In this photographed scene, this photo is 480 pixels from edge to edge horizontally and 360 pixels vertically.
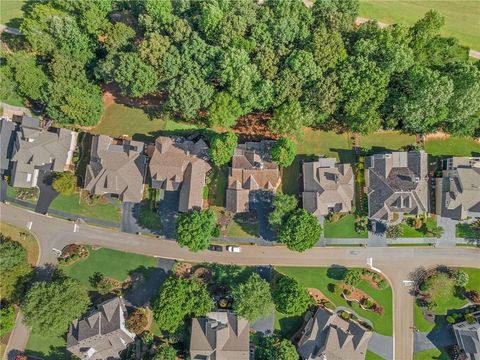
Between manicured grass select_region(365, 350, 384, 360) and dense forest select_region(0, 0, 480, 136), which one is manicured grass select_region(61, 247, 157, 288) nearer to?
dense forest select_region(0, 0, 480, 136)

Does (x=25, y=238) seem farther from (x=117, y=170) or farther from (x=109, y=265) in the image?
(x=117, y=170)

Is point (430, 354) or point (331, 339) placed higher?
point (331, 339)

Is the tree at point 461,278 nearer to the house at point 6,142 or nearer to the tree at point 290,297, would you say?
the tree at point 290,297

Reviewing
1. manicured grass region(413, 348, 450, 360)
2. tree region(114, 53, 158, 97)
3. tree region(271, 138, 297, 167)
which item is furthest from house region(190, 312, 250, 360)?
tree region(114, 53, 158, 97)

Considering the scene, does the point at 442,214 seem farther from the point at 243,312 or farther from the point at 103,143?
the point at 103,143

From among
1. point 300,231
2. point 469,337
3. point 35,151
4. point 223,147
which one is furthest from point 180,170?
point 469,337

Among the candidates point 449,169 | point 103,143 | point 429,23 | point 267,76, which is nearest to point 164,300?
point 103,143

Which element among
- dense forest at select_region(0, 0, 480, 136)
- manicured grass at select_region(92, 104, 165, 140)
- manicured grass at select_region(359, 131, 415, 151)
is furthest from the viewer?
manicured grass at select_region(92, 104, 165, 140)
